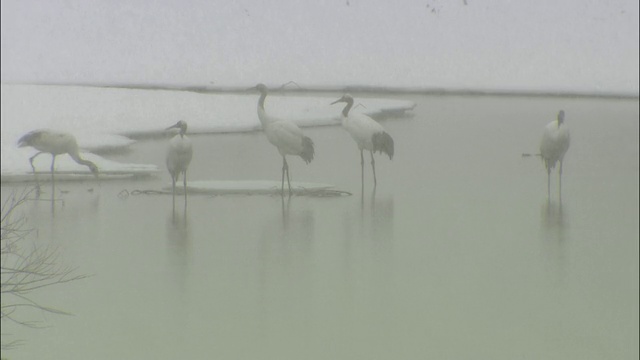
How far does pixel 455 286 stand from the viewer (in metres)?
5.00

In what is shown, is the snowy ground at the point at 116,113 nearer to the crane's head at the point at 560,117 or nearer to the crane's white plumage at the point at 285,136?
the crane's white plumage at the point at 285,136

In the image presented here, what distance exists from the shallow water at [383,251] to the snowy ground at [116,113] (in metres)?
0.07

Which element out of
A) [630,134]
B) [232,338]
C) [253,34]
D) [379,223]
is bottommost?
[232,338]

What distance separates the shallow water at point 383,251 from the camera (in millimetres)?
4832

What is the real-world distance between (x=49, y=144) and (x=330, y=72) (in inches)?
42.8

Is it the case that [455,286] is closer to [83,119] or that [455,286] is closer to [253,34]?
[253,34]

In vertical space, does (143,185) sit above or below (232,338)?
above

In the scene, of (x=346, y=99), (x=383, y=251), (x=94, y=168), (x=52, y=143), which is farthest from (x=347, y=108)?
(x=52, y=143)

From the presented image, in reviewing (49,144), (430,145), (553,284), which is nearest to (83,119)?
(49,144)

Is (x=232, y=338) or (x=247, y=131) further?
(x=247, y=131)

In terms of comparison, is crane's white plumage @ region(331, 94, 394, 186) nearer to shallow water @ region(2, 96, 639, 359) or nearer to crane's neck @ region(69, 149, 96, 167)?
shallow water @ region(2, 96, 639, 359)

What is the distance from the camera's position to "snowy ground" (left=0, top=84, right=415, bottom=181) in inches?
202

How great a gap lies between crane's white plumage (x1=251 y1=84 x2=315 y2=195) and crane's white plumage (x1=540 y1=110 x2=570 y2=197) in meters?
0.87

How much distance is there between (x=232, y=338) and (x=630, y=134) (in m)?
1.71
